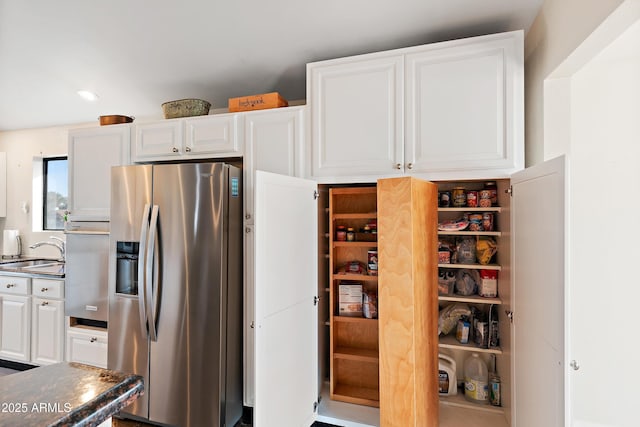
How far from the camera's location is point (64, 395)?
0.57 metres

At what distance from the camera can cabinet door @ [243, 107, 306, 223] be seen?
7.06ft

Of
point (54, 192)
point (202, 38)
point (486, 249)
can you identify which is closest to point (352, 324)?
point (486, 249)

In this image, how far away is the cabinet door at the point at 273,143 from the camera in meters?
2.15

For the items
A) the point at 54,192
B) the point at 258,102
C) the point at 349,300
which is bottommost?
the point at 349,300

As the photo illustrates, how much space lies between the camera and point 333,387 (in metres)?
2.33

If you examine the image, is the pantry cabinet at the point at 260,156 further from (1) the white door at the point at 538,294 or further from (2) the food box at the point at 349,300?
(1) the white door at the point at 538,294

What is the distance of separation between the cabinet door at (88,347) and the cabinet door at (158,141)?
1.44 metres

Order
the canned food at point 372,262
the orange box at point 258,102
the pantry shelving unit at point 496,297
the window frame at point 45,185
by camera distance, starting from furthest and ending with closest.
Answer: the window frame at point 45,185, the canned food at point 372,262, the orange box at point 258,102, the pantry shelving unit at point 496,297

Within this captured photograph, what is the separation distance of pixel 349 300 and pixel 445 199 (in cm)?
100

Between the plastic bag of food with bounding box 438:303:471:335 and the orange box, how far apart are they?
6.21ft

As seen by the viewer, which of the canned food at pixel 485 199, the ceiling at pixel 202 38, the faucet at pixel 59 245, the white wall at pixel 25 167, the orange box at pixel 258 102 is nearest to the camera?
the ceiling at pixel 202 38

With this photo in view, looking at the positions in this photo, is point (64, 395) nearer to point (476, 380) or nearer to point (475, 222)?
point (475, 222)

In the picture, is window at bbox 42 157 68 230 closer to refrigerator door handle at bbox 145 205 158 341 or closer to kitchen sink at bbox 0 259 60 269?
kitchen sink at bbox 0 259 60 269

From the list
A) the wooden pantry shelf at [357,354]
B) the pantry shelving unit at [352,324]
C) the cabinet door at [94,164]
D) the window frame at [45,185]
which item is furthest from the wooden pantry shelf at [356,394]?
the window frame at [45,185]
